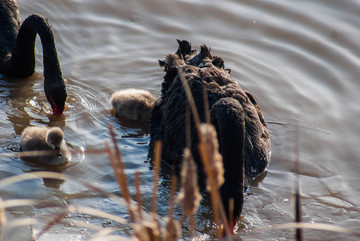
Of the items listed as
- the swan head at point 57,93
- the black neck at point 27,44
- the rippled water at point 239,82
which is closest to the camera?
the rippled water at point 239,82

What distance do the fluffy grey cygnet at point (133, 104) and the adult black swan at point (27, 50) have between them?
0.69 meters

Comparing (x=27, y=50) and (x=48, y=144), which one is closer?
(x=48, y=144)

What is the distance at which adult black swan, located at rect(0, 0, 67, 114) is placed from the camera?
626 centimetres

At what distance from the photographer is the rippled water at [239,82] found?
5031 mm

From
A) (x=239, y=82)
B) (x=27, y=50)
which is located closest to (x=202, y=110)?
(x=239, y=82)

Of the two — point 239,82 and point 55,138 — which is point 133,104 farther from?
point 239,82

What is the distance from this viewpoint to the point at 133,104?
656 centimetres

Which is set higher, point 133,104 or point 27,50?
→ point 27,50

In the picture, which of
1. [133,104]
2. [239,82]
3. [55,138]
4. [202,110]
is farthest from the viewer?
[239,82]

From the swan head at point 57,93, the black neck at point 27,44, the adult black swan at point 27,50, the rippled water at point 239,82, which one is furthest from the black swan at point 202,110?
the black neck at point 27,44

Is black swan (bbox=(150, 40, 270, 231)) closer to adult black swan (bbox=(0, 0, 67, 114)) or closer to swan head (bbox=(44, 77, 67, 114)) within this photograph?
swan head (bbox=(44, 77, 67, 114))

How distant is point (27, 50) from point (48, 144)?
2280 millimetres

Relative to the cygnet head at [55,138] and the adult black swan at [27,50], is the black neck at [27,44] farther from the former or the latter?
the cygnet head at [55,138]

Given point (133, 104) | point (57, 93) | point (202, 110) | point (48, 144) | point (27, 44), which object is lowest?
point (48, 144)
